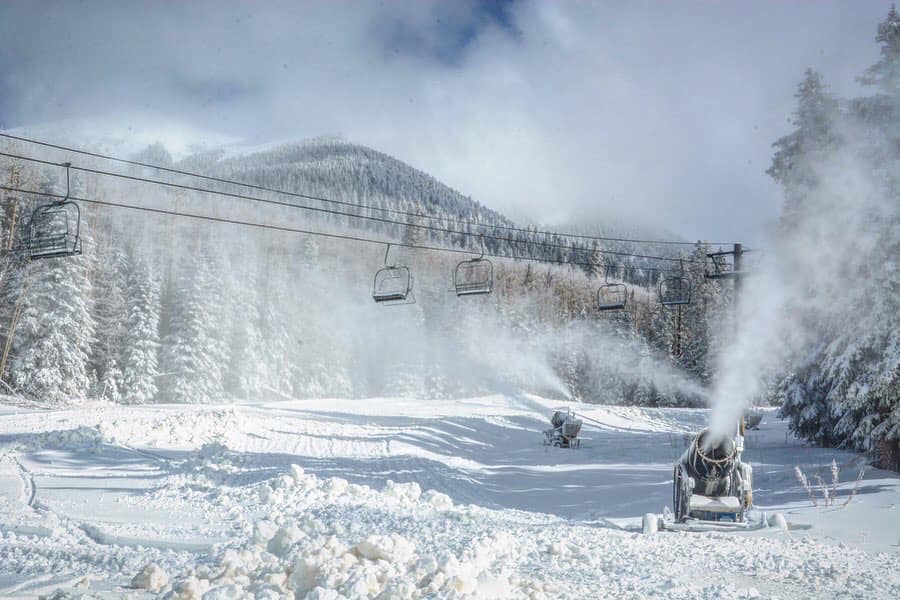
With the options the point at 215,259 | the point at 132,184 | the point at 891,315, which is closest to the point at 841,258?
the point at 891,315

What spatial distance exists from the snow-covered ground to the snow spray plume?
394 centimetres

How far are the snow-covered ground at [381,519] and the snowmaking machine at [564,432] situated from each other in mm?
840

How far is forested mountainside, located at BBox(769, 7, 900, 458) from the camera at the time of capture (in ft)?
53.8

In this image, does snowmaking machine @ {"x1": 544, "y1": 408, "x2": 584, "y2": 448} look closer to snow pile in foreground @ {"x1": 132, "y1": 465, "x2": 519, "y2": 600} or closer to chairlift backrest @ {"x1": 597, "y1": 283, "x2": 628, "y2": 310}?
chairlift backrest @ {"x1": 597, "y1": 283, "x2": 628, "y2": 310}

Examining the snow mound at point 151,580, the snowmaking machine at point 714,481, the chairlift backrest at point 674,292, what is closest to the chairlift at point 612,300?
the chairlift backrest at point 674,292

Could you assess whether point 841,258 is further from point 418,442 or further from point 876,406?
point 418,442

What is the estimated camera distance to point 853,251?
55.6ft

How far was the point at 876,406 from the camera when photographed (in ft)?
57.2

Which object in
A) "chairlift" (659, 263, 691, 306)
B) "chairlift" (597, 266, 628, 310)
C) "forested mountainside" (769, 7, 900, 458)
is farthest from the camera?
"chairlift" (597, 266, 628, 310)

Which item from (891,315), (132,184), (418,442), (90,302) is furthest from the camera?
(132,184)

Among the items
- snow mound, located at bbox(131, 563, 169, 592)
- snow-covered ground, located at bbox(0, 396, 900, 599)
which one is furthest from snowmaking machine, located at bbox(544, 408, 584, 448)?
snow mound, located at bbox(131, 563, 169, 592)

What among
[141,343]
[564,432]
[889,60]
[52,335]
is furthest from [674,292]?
[52,335]

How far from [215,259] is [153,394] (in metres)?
12.3

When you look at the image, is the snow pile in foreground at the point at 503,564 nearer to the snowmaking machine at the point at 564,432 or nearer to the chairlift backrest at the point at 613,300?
the chairlift backrest at the point at 613,300
